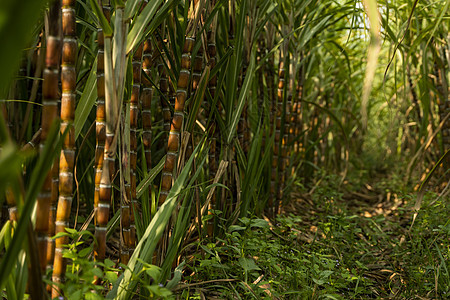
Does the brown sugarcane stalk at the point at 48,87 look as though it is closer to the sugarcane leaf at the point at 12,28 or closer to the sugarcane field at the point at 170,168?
the sugarcane field at the point at 170,168

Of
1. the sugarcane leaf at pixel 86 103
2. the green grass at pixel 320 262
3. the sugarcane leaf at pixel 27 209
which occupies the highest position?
the sugarcane leaf at pixel 86 103

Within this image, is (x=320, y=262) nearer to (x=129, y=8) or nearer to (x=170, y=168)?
(x=170, y=168)

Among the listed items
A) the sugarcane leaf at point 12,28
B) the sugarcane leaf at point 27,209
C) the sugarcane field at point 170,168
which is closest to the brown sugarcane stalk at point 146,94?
the sugarcane field at point 170,168

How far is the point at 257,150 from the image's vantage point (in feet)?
4.43

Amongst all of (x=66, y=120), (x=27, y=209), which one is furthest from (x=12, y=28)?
(x=66, y=120)

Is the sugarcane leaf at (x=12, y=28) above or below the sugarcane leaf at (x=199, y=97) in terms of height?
above

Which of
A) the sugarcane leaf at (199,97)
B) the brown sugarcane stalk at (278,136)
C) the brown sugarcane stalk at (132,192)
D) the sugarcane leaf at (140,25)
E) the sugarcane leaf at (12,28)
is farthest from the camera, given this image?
the brown sugarcane stalk at (278,136)

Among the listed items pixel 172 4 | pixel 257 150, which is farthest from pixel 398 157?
pixel 172 4

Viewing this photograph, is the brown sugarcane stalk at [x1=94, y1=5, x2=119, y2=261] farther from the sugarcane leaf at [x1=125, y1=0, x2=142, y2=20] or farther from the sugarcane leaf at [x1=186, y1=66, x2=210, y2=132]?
the sugarcane leaf at [x1=186, y1=66, x2=210, y2=132]

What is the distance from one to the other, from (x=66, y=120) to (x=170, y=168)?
305mm

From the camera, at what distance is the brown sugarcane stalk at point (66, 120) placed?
68cm

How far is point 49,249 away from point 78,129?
0.21 meters

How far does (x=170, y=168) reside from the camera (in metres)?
0.94

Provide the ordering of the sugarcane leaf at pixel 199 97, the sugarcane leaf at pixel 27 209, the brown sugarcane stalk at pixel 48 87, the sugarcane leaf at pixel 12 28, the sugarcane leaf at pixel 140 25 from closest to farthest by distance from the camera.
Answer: the sugarcane leaf at pixel 12 28
the sugarcane leaf at pixel 27 209
the brown sugarcane stalk at pixel 48 87
the sugarcane leaf at pixel 140 25
the sugarcane leaf at pixel 199 97
